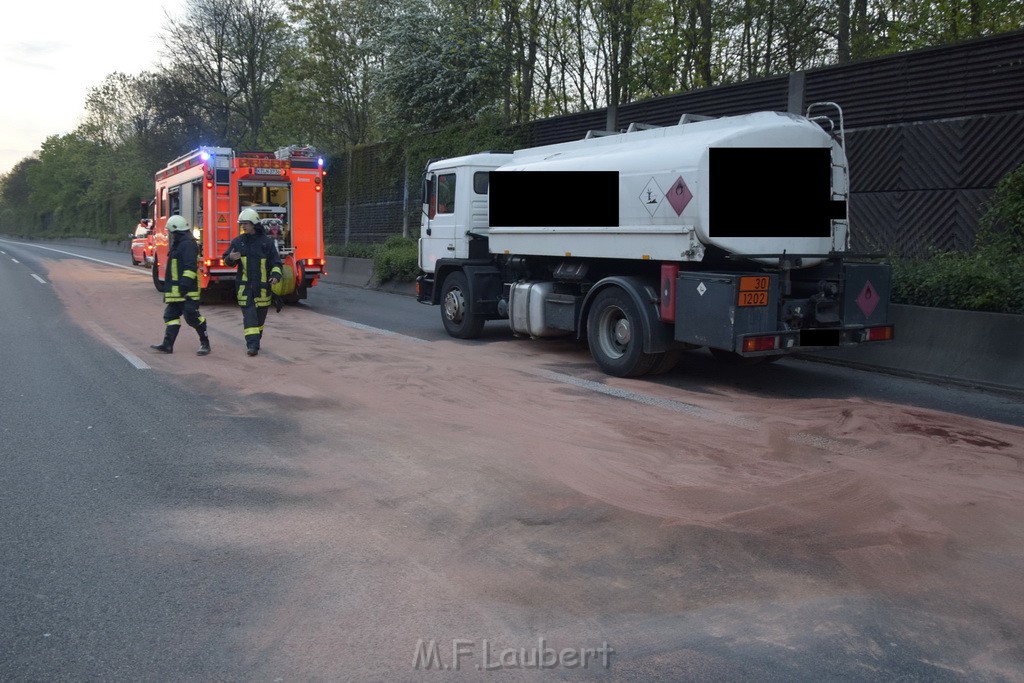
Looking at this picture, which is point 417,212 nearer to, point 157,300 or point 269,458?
point 157,300

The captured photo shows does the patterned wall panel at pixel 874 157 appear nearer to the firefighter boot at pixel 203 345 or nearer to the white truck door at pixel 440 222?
the white truck door at pixel 440 222

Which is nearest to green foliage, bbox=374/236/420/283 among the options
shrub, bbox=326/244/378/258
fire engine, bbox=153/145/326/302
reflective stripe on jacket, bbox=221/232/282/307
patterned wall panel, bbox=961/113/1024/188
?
shrub, bbox=326/244/378/258

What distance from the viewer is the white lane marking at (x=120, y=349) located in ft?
33.7

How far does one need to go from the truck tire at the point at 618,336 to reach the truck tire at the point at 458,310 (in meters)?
2.69

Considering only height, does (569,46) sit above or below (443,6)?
below

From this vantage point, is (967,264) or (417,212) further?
(417,212)

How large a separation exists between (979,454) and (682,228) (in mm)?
3532

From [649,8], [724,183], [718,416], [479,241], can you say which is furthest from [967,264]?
[649,8]

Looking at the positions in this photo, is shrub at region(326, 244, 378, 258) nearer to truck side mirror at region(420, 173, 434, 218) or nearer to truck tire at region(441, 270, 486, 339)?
truck side mirror at region(420, 173, 434, 218)

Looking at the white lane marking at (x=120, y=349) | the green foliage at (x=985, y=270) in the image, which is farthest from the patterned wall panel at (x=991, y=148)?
the white lane marking at (x=120, y=349)

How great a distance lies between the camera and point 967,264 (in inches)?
410

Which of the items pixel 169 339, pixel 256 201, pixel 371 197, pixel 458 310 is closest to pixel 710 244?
pixel 458 310

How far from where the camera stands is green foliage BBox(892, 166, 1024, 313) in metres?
9.62

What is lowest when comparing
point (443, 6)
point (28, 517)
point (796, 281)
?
point (28, 517)
